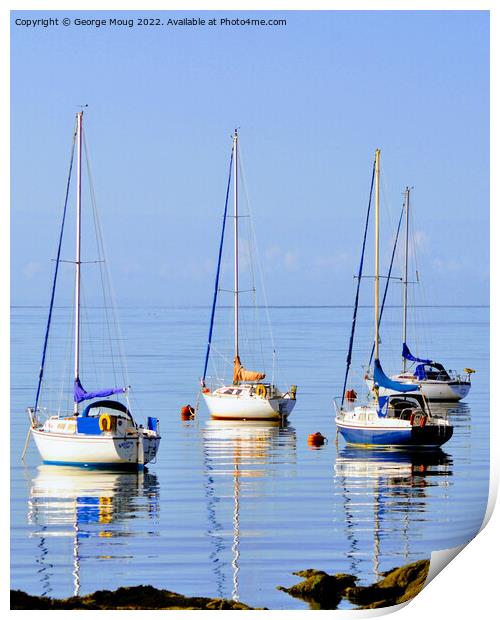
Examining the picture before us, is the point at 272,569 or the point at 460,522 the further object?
the point at 460,522

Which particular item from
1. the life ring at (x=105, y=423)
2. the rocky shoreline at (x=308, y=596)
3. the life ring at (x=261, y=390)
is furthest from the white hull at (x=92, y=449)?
the life ring at (x=261, y=390)

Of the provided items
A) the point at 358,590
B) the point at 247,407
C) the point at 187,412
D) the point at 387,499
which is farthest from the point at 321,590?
the point at 187,412

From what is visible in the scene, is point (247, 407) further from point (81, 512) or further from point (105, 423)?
point (81, 512)

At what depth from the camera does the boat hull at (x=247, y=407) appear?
35.3m

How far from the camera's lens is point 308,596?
1531 centimetres

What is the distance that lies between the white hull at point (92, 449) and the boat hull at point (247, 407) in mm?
11157

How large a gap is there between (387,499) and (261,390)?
13737 millimetres

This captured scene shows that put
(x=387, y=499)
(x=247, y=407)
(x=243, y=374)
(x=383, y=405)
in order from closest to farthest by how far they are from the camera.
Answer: (x=387, y=499)
(x=383, y=405)
(x=247, y=407)
(x=243, y=374)

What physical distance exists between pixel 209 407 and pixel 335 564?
19212mm

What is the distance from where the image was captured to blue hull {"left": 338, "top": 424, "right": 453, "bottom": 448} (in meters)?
27.6

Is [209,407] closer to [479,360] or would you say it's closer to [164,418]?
[164,418]

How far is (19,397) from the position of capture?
116 feet
